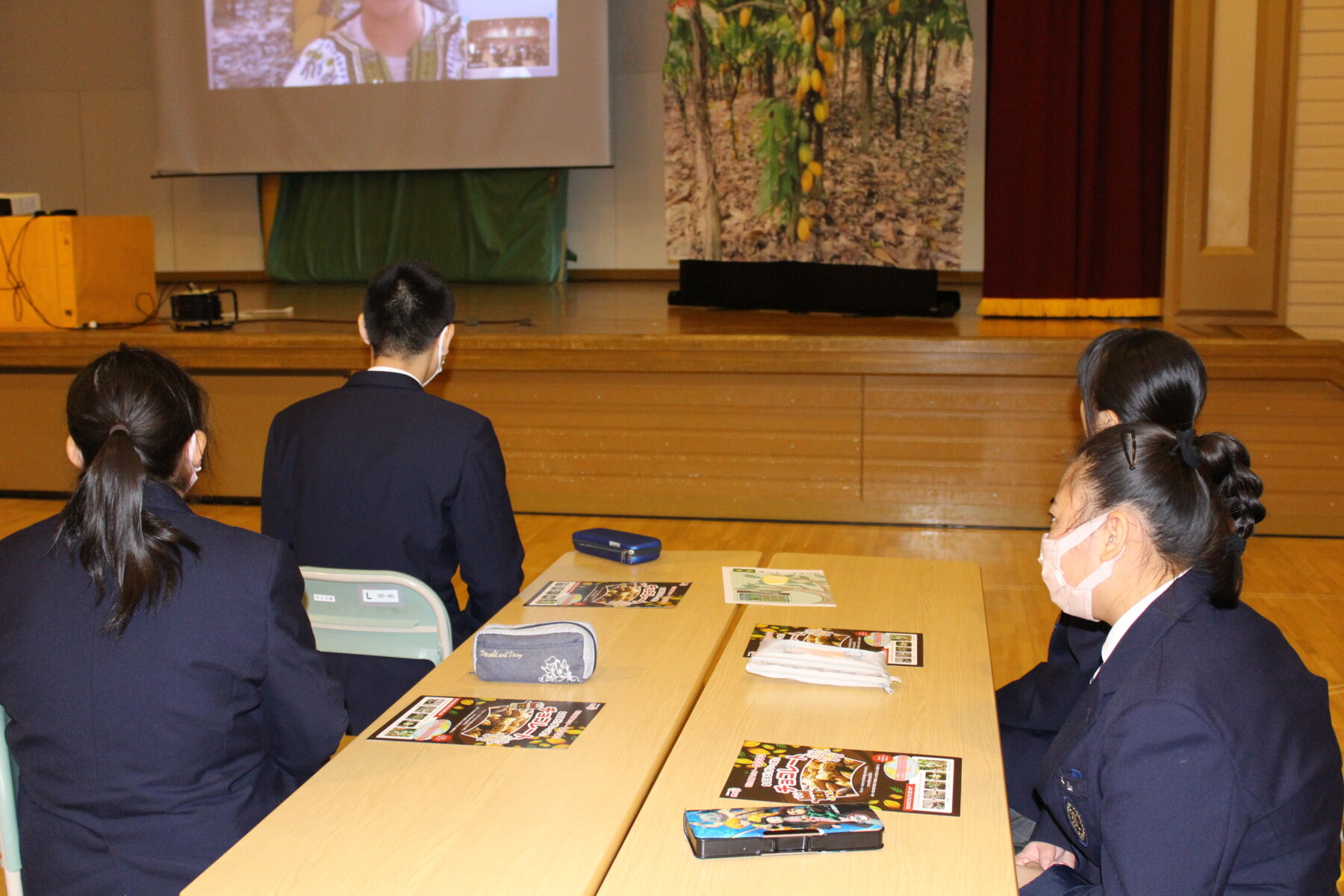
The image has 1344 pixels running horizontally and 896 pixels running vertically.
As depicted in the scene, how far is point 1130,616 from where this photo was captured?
1.32m

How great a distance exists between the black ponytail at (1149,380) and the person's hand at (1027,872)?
0.86m

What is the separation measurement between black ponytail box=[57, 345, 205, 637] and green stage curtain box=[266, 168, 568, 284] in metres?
6.51

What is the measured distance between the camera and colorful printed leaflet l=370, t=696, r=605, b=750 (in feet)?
4.59

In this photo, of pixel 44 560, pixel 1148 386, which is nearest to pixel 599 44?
pixel 1148 386

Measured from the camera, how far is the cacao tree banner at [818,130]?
5.64 metres

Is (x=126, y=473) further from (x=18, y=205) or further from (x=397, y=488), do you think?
(x=18, y=205)

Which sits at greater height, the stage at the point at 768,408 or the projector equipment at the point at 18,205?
the projector equipment at the point at 18,205

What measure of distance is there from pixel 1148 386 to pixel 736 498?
8.95 ft

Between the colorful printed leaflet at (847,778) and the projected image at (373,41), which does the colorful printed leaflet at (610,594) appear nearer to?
the colorful printed leaflet at (847,778)

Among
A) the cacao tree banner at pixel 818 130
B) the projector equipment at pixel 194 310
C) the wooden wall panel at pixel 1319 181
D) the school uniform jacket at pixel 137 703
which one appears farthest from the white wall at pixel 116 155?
the school uniform jacket at pixel 137 703

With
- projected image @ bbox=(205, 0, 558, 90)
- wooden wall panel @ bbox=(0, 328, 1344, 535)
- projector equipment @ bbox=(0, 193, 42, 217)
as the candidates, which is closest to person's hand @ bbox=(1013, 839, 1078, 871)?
wooden wall panel @ bbox=(0, 328, 1344, 535)

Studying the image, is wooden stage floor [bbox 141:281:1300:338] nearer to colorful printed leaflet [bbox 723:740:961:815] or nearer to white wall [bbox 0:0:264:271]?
white wall [bbox 0:0:264:271]

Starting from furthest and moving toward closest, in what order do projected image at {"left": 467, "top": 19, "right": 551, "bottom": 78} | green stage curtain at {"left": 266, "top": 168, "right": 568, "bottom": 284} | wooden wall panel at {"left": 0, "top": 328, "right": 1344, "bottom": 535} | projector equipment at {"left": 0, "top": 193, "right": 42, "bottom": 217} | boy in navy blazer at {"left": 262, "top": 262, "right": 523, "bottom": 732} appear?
green stage curtain at {"left": 266, "top": 168, "right": 568, "bottom": 284} < projected image at {"left": 467, "top": 19, "right": 551, "bottom": 78} < projector equipment at {"left": 0, "top": 193, "right": 42, "bottom": 217} < wooden wall panel at {"left": 0, "top": 328, "right": 1344, "bottom": 535} < boy in navy blazer at {"left": 262, "top": 262, "right": 523, "bottom": 732}

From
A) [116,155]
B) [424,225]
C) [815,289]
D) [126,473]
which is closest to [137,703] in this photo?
[126,473]
